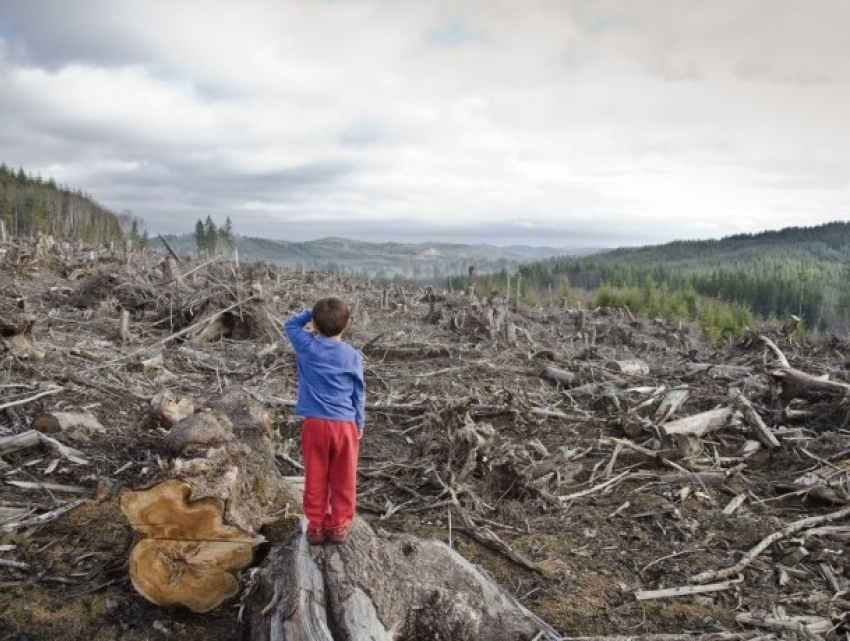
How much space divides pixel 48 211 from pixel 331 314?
89.3 m

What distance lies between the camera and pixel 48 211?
256ft

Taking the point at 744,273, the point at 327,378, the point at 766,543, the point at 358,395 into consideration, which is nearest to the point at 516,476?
the point at 766,543

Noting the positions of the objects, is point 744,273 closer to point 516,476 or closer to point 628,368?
point 628,368

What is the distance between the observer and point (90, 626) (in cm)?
335

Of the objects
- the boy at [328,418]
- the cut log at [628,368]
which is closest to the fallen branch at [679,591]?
the boy at [328,418]

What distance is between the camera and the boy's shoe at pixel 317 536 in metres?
3.35

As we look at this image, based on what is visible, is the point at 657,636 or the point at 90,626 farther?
the point at 657,636

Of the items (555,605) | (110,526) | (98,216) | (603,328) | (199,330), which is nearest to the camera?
(555,605)

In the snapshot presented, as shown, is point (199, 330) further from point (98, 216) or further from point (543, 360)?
point (98, 216)

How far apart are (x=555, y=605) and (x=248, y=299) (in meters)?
8.35

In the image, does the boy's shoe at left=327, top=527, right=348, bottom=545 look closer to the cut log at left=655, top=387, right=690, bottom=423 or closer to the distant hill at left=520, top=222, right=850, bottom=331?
the cut log at left=655, top=387, right=690, bottom=423

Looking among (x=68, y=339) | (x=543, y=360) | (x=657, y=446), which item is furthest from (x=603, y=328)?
(x=68, y=339)

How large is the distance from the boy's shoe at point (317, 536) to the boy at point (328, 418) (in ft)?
0.04

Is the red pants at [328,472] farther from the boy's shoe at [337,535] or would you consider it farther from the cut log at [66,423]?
the cut log at [66,423]
